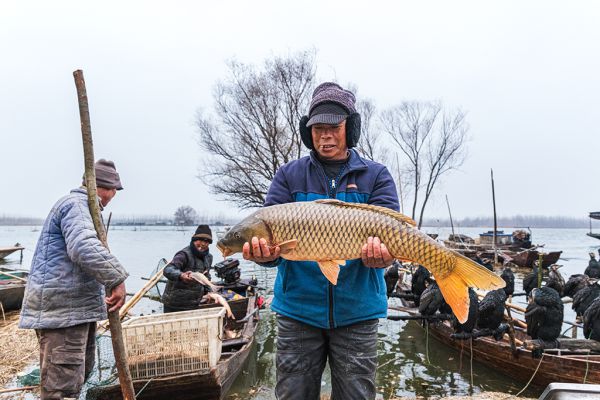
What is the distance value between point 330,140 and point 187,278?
18.5ft

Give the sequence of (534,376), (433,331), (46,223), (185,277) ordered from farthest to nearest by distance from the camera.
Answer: (433,331) → (185,277) → (534,376) → (46,223)

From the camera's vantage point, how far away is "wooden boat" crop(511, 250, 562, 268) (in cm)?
2503

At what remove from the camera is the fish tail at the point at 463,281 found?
2609 millimetres

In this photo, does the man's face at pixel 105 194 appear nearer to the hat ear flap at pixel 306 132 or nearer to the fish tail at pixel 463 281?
the hat ear flap at pixel 306 132

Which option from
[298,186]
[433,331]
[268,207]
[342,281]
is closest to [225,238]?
[268,207]

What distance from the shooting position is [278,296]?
289cm

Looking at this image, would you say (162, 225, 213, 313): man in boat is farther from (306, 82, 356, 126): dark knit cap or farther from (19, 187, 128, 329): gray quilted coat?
(306, 82, 356, 126): dark knit cap

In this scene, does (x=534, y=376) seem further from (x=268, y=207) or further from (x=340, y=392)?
(x=268, y=207)

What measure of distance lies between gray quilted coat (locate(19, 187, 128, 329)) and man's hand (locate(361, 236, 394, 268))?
231cm

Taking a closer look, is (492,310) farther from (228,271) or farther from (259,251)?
(228,271)

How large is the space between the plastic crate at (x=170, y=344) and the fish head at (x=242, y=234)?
9.66 feet

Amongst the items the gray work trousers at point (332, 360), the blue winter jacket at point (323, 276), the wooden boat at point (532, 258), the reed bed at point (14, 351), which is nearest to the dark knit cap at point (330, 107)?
the blue winter jacket at point (323, 276)

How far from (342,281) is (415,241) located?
0.56 meters

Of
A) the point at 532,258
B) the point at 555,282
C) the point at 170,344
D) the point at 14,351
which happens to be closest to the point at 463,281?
the point at 170,344
